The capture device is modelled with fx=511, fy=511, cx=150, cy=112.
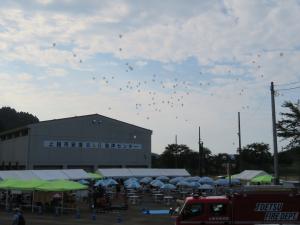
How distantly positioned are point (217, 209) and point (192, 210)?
93 cm

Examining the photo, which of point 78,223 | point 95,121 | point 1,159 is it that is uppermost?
point 95,121

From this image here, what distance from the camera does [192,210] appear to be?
1905 cm

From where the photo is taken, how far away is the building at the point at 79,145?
73.2 metres

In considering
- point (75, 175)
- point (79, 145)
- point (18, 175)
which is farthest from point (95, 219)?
point (79, 145)

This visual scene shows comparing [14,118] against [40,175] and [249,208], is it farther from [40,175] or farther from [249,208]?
[249,208]

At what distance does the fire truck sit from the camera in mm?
18297

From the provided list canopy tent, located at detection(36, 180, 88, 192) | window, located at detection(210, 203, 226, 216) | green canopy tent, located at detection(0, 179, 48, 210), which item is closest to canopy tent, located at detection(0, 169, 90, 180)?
green canopy tent, located at detection(0, 179, 48, 210)

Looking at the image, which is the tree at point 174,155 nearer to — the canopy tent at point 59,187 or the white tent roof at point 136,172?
the white tent roof at point 136,172

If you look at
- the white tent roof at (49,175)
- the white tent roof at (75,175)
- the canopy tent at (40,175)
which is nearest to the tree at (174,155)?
the white tent roof at (75,175)

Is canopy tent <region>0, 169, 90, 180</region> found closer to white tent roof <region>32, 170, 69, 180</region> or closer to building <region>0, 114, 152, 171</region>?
white tent roof <region>32, 170, 69, 180</region>

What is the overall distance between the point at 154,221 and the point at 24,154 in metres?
46.5

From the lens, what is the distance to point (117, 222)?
31.1m

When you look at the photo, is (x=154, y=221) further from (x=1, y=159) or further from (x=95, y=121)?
(x=1, y=159)

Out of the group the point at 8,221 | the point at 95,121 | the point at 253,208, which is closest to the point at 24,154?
the point at 95,121
